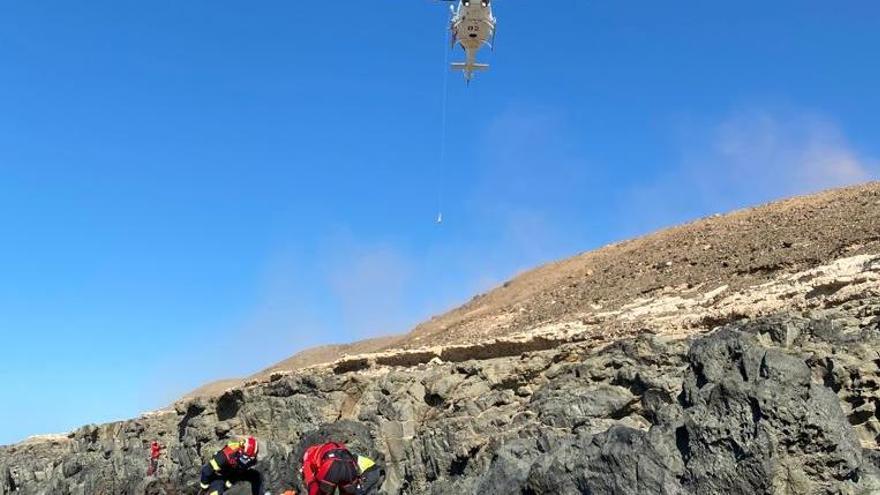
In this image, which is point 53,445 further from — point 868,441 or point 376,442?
point 868,441

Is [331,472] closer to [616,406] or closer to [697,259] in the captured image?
[616,406]

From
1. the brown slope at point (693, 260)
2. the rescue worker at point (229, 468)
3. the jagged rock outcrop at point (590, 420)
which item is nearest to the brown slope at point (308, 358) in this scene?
the brown slope at point (693, 260)

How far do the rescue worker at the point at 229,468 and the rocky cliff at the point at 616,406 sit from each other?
2408 mm

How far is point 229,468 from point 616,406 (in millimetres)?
A: 6052

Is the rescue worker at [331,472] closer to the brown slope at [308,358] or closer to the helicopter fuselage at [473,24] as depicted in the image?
the helicopter fuselage at [473,24]

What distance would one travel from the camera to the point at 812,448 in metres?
7.60

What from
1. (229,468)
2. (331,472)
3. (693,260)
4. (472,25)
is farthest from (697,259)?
(331,472)

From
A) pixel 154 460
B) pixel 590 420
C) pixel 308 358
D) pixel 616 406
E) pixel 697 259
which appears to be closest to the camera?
pixel 590 420

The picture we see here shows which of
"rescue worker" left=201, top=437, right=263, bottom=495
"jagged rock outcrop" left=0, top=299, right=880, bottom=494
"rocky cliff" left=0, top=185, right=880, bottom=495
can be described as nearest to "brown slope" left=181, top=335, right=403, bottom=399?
"rocky cliff" left=0, top=185, right=880, bottom=495

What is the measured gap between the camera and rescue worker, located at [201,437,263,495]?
29.4 ft

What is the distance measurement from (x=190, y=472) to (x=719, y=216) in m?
27.1

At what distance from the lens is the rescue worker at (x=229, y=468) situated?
896 cm

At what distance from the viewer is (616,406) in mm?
12812

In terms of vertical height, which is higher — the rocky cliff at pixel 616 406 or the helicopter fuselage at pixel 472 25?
the helicopter fuselage at pixel 472 25
